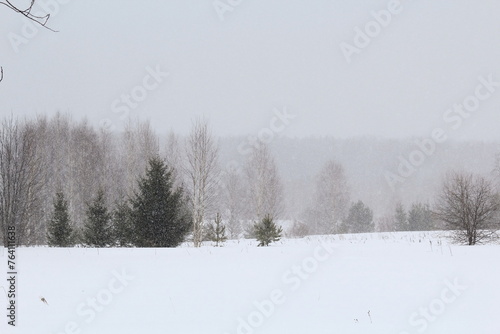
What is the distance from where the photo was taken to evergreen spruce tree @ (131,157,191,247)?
55.4ft

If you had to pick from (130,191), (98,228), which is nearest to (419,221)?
(130,191)

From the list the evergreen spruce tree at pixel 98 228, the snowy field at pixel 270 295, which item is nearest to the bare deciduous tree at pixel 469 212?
the snowy field at pixel 270 295

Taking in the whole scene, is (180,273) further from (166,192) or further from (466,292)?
(166,192)

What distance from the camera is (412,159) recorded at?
13.2 m

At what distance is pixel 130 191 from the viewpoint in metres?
31.3

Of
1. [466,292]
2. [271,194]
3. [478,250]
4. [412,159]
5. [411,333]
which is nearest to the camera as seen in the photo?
[411,333]

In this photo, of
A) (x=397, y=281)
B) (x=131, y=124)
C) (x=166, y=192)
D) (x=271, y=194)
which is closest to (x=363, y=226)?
(x=271, y=194)

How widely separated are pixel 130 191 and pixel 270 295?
27.2 metres

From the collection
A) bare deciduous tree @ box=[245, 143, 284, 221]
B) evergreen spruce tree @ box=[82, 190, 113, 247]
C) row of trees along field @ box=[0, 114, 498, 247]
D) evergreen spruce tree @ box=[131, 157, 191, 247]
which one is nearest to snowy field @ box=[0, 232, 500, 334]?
row of trees along field @ box=[0, 114, 498, 247]

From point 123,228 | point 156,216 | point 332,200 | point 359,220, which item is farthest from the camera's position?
point 332,200

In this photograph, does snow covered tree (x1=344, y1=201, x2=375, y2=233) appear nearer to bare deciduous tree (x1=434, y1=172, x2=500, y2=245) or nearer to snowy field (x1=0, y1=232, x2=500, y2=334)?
bare deciduous tree (x1=434, y1=172, x2=500, y2=245)

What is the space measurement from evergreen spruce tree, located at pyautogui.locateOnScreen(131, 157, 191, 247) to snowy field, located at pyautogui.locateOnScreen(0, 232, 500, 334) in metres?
9.07

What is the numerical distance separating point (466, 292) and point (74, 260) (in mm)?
7170

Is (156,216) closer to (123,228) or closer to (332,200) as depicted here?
(123,228)
